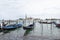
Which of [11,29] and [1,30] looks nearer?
[1,30]

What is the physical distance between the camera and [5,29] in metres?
→ 21.2

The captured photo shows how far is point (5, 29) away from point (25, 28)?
3.94 metres

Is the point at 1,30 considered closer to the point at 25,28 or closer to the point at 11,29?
the point at 11,29

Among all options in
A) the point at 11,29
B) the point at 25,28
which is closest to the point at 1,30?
the point at 11,29

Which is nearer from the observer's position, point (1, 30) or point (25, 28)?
point (1, 30)

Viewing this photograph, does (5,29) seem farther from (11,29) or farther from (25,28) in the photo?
(25,28)

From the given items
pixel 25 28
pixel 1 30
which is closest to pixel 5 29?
pixel 1 30

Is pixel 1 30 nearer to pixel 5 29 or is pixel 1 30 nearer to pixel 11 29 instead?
pixel 5 29

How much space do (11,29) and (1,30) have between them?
3.45m

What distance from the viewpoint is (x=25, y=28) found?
2316 centimetres

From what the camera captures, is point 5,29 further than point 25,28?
No

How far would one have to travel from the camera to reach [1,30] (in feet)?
65.6

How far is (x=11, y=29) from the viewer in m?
23.2

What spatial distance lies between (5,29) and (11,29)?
2.18 meters
